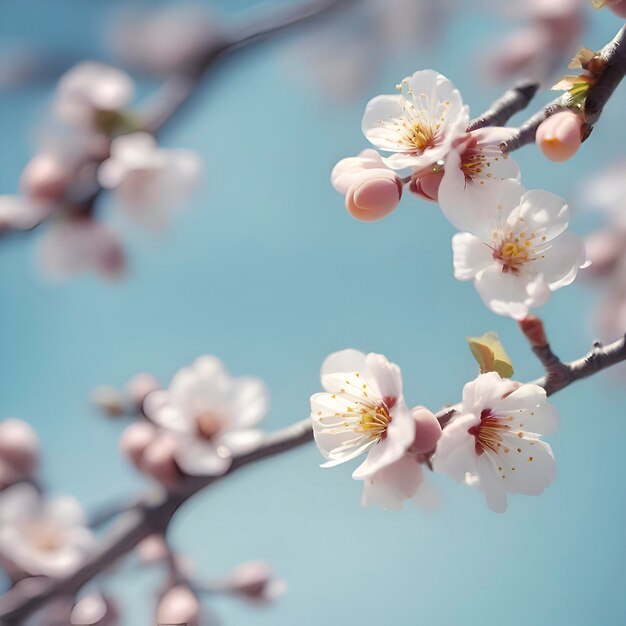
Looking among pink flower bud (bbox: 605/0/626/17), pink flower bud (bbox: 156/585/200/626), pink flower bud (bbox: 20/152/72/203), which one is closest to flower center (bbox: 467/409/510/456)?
pink flower bud (bbox: 605/0/626/17)

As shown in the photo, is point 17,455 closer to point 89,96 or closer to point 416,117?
point 89,96

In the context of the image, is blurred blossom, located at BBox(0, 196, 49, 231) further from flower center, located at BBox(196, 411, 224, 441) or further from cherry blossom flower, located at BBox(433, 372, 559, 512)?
cherry blossom flower, located at BBox(433, 372, 559, 512)

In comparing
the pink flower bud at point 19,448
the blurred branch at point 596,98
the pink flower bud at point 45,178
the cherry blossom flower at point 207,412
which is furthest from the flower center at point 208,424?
the blurred branch at point 596,98

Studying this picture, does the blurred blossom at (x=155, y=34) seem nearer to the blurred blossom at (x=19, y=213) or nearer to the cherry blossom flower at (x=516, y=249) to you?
the blurred blossom at (x=19, y=213)

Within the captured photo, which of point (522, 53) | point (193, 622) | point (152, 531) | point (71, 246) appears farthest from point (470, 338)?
point (522, 53)

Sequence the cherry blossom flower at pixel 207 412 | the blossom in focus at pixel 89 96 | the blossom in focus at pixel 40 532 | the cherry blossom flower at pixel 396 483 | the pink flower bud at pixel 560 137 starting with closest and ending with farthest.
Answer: the pink flower bud at pixel 560 137 → the cherry blossom flower at pixel 396 483 → the cherry blossom flower at pixel 207 412 → the blossom in focus at pixel 40 532 → the blossom in focus at pixel 89 96

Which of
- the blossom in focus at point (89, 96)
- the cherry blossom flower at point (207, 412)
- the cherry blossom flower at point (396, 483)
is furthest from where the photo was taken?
the blossom in focus at point (89, 96)
